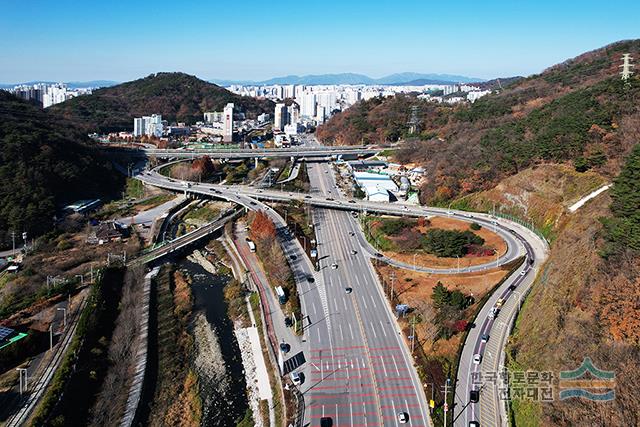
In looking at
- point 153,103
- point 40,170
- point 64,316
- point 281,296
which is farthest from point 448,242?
point 153,103

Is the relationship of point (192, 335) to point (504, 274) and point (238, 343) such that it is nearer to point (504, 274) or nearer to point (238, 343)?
point (238, 343)

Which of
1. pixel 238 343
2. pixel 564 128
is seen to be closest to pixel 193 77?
pixel 564 128

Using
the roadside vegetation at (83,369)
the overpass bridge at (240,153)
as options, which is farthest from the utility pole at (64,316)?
the overpass bridge at (240,153)

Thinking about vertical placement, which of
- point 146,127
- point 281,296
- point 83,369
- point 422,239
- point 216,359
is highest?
point 146,127

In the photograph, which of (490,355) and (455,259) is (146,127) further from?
(490,355)

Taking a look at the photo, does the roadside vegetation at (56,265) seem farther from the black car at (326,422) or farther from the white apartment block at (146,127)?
the white apartment block at (146,127)

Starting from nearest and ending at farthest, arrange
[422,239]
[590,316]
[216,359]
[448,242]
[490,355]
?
[590,316] < [490,355] < [216,359] < [448,242] < [422,239]
